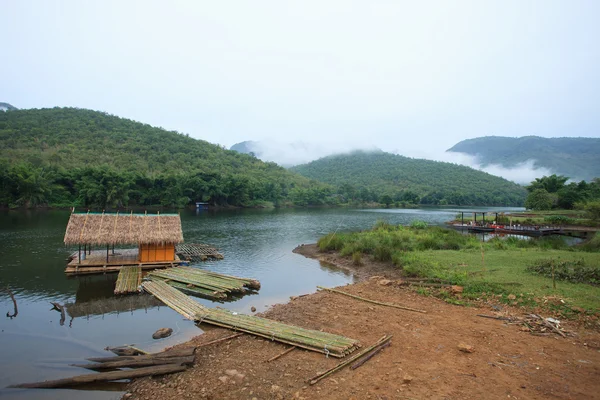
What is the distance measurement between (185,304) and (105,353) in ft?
13.3

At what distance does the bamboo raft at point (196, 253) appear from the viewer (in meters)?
23.9

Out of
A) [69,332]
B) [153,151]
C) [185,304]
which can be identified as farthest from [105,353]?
[153,151]

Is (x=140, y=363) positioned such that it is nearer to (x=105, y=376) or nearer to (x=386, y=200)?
(x=105, y=376)

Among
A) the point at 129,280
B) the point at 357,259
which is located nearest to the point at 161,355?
the point at 129,280

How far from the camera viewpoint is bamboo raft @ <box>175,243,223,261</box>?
23.9 metres

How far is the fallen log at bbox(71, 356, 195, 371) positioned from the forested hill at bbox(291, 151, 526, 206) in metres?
104

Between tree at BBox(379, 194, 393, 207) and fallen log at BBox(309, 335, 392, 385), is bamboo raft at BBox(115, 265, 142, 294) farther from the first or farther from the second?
tree at BBox(379, 194, 393, 207)

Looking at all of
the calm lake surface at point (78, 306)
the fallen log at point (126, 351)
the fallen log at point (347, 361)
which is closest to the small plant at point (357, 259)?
the calm lake surface at point (78, 306)

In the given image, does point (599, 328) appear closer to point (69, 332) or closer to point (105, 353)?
point (105, 353)

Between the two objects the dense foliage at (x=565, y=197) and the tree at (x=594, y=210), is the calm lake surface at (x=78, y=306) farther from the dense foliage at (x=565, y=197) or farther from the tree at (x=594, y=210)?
the dense foliage at (x=565, y=197)

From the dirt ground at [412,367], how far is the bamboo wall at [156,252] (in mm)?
11487

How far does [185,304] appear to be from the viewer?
1406 centimetres

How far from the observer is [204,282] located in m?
17.2

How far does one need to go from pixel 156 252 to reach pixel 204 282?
5.67 metres
